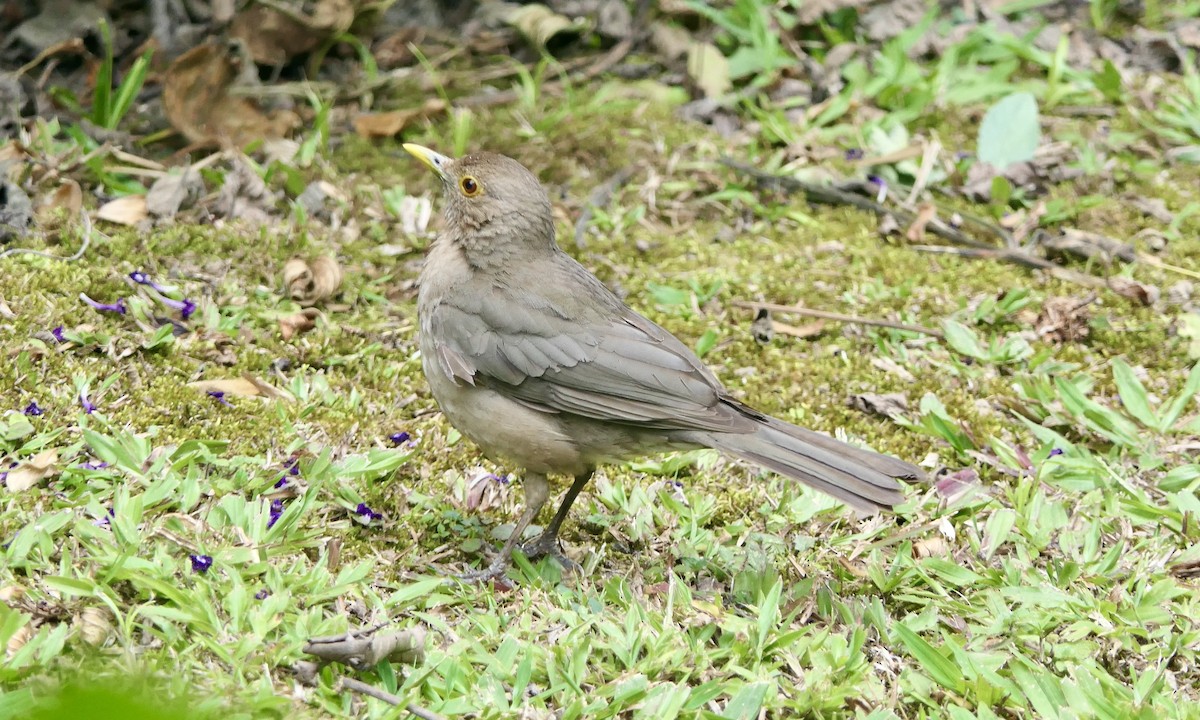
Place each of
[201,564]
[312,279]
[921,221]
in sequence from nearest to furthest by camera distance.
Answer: [201,564], [312,279], [921,221]

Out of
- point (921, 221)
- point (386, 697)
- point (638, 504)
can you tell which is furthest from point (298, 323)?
point (921, 221)

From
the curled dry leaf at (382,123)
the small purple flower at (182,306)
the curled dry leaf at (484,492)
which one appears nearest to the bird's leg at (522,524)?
the curled dry leaf at (484,492)

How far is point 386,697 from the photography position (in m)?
3.57

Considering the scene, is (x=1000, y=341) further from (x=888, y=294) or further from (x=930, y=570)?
(x=930, y=570)

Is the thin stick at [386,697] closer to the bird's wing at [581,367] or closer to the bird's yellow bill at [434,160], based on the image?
the bird's wing at [581,367]

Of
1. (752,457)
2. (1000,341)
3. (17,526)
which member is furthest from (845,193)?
(17,526)

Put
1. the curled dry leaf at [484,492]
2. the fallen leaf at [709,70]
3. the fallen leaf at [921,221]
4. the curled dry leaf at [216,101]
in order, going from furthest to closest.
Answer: the fallen leaf at [709,70] < the fallen leaf at [921,221] < the curled dry leaf at [216,101] < the curled dry leaf at [484,492]

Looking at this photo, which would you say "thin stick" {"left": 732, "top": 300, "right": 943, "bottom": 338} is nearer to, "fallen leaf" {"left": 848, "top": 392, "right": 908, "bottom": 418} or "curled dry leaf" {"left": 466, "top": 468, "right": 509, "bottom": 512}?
"fallen leaf" {"left": 848, "top": 392, "right": 908, "bottom": 418}

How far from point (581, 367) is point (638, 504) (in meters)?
0.73

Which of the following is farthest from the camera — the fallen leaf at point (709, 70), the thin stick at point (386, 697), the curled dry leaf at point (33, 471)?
the fallen leaf at point (709, 70)

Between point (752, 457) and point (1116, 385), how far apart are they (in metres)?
2.54

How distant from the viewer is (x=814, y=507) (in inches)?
202

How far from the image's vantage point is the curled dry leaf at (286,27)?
7.74 metres

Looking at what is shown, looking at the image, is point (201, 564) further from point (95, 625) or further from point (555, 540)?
point (555, 540)
